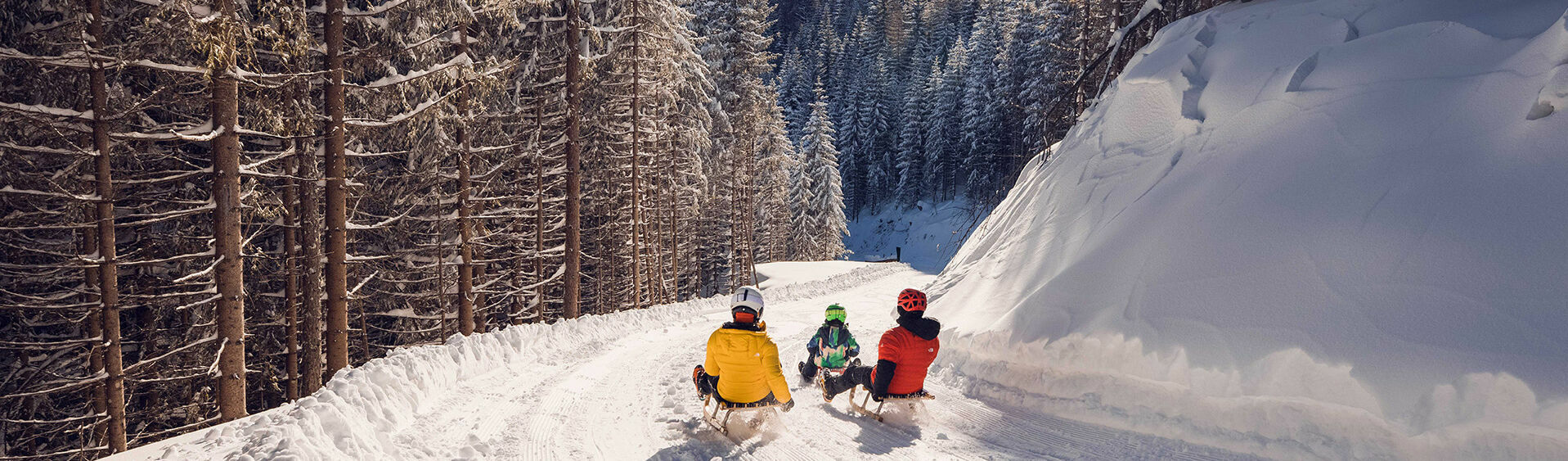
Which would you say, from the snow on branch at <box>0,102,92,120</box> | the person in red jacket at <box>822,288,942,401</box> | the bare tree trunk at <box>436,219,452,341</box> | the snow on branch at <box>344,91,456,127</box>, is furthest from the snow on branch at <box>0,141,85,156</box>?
the person in red jacket at <box>822,288,942,401</box>

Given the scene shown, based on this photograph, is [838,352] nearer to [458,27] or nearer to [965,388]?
[965,388]

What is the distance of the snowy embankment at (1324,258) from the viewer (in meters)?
5.00

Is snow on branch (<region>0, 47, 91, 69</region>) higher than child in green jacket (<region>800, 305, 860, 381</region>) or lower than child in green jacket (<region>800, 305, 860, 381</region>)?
higher

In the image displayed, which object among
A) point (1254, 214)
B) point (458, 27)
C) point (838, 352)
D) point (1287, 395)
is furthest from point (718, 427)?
point (458, 27)

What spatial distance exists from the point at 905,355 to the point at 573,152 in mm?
12353

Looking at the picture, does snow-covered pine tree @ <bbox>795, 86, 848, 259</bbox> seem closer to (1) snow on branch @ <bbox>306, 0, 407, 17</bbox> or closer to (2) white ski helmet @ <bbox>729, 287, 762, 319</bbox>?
(1) snow on branch @ <bbox>306, 0, 407, 17</bbox>

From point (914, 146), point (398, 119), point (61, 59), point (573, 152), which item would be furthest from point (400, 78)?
point (914, 146)

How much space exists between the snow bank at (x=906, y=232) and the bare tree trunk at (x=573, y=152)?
40.6 meters

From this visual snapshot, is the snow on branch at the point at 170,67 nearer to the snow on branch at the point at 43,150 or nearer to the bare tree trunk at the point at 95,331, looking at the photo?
the snow on branch at the point at 43,150

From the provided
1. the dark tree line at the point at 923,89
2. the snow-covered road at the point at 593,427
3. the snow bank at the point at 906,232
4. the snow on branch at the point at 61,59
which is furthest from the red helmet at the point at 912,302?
the snow bank at the point at 906,232

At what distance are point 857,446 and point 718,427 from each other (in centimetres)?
134

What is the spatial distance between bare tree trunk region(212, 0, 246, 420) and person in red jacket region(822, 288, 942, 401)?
335 inches

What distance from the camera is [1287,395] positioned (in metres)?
5.46

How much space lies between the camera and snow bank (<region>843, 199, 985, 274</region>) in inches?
2361
